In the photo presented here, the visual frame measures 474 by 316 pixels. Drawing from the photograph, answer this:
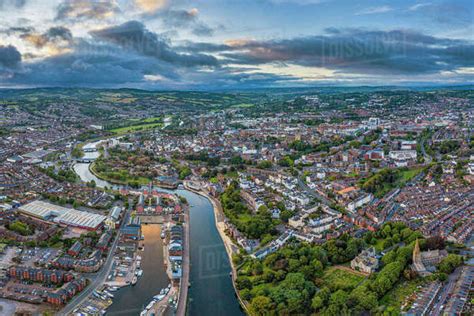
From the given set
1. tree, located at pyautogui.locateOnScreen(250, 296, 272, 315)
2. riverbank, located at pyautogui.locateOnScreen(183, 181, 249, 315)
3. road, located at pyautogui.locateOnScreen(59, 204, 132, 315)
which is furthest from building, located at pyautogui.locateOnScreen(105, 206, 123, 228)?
tree, located at pyautogui.locateOnScreen(250, 296, 272, 315)

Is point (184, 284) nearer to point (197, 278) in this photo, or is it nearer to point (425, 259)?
point (197, 278)

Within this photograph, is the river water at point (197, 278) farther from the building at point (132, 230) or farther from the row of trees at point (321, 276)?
the row of trees at point (321, 276)

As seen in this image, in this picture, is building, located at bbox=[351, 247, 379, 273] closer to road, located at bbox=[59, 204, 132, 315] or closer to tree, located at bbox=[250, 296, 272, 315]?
tree, located at bbox=[250, 296, 272, 315]

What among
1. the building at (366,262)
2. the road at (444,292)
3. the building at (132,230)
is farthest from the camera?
the building at (132,230)

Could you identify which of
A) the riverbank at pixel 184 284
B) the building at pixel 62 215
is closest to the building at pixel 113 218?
the building at pixel 62 215

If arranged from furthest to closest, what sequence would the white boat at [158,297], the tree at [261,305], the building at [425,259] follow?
the building at [425,259] → the white boat at [158,297] → the tree at [261,305]
